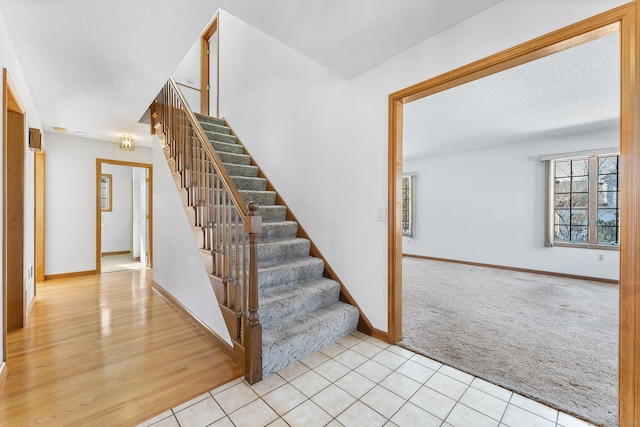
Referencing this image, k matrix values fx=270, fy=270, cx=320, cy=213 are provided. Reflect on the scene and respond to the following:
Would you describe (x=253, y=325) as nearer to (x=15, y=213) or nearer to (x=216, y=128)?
(x=15, y=213)

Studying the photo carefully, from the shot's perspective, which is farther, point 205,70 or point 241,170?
point 205,70

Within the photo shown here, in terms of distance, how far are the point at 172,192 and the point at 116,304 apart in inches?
62.6

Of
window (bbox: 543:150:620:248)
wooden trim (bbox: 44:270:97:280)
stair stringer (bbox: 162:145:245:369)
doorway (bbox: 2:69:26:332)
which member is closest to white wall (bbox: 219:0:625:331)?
stair stringer (bbox: 162:145:245:369)

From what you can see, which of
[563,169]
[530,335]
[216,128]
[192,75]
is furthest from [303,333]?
[192,75]

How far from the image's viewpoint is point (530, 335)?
2.56 metres

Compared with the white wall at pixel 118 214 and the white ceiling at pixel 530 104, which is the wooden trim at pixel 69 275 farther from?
the white ceiling at pixel 530 104

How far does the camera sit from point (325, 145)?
2.96m

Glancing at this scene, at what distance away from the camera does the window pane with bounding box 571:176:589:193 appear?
4882 millimetres

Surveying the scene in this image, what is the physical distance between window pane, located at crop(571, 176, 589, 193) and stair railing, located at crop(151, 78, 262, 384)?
5923mm

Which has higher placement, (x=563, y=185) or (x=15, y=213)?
(x=563, y=185)

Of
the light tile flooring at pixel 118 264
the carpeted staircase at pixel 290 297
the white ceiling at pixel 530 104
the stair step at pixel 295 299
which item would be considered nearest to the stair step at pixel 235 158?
the carpeted staircase at pixel 290 297

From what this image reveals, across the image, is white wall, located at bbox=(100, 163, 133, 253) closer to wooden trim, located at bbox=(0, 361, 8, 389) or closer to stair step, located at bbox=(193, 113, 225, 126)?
stair step, located at bbox=(193, 113, 225, 126)

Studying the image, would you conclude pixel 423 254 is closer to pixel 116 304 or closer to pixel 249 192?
pixel 249 192

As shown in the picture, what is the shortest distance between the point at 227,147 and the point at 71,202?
312 cm
